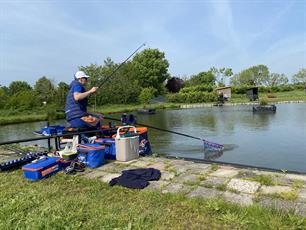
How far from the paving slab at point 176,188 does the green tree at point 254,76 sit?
203 ft

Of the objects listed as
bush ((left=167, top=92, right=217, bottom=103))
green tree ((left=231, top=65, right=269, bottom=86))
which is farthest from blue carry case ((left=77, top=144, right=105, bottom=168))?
green tree ((left=231, top=65, right=269, bottom=86))

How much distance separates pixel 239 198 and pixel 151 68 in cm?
4198

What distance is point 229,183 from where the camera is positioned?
9.75 ft

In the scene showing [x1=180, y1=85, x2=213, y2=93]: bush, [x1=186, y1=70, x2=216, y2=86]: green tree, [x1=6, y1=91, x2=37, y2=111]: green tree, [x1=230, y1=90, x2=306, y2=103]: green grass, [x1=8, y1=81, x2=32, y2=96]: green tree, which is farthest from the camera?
[x1=186, y1=70, x2=216, y2=86]: green tree

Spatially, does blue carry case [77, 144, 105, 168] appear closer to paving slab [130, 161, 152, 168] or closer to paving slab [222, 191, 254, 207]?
paving slab [130, 161, 152, 168]

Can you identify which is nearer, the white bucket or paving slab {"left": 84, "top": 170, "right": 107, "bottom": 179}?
paving slab {"left": 84, "top": 170, "right": 107, "bottom": 179}

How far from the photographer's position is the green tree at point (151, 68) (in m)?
42.7

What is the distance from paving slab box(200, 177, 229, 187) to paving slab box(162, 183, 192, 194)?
224 mm

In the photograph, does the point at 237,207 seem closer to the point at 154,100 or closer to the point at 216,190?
the point at 216,190

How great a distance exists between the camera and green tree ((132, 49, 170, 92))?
42688 mm

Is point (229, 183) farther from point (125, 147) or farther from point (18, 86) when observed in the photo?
point (18, 86)

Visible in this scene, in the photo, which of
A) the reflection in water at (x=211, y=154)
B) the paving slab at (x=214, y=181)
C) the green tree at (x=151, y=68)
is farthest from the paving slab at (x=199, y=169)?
the green tree at (x=151, y=68)

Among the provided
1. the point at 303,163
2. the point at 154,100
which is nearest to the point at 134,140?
the point at 303,163

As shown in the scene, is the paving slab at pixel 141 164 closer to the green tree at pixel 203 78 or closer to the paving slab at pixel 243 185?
the paving slab at pixel 243 185
